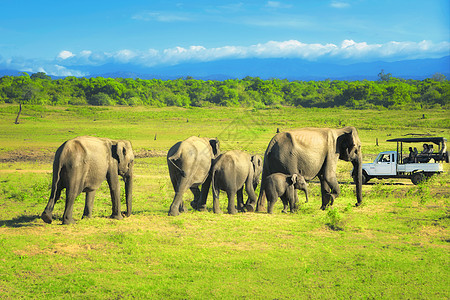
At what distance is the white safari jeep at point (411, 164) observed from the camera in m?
19.7

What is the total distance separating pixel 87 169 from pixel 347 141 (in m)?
6.81

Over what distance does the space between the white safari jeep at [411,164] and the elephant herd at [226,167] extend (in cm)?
642

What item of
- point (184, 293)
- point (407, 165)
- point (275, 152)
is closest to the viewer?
point (184, 293)

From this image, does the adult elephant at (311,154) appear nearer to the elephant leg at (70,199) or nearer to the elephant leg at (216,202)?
the elephant leg at (216,202)

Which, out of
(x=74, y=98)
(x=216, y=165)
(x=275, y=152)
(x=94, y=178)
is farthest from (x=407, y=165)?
(x=74, y=98)

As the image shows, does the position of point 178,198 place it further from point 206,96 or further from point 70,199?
point 206,96

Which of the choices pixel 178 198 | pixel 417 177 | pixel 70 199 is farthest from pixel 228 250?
pixel 417 177

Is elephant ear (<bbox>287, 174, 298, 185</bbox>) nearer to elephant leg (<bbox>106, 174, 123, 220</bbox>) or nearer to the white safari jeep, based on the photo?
elephant leg (<bbox>106, 174, 123, 220</bbox>)

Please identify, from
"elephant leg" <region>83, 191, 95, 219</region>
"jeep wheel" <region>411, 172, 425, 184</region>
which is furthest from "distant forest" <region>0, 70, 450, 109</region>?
"elephant leg" <region>83, 191, 95, 219</region>

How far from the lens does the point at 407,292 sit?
313 inches

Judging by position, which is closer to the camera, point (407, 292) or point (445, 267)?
point (407, 292)

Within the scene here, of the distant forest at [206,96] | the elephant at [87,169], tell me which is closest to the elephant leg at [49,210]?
the elephant at [87,169]

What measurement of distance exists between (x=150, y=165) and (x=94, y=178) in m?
13.2

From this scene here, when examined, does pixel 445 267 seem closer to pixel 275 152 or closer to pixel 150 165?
pixel 275 152
